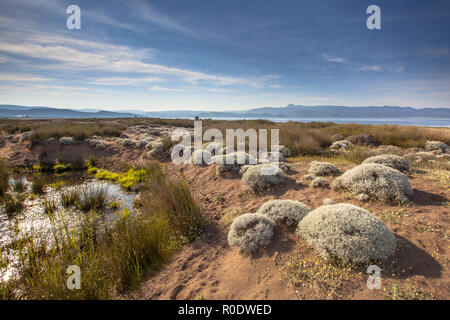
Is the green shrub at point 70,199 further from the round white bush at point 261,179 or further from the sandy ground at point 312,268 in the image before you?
the round white bush at point 261,179

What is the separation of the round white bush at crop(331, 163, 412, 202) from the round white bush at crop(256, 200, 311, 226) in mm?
1765

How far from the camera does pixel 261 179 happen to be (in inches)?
252

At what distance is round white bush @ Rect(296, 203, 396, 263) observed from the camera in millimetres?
2838

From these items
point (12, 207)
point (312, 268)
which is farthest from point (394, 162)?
point (12, 207)

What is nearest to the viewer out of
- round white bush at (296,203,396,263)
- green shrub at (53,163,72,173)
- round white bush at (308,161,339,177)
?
round white bush at (296,203,396,263)

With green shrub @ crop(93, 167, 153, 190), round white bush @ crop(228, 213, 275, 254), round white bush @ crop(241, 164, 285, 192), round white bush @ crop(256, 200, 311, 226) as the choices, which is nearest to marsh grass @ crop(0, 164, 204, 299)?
round white bush @ crop(228, 213, 275, 254)

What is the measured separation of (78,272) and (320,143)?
13.2 metres

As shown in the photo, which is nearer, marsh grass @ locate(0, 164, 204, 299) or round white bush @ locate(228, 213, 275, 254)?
marsh grass @ locate(0, 164, 204, 299)

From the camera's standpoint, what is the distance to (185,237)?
436 centimetres

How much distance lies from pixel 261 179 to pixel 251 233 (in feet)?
9.80

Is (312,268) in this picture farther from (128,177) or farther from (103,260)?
(128,177)

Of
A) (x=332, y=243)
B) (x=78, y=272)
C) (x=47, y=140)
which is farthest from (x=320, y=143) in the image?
(x=47, y=140)

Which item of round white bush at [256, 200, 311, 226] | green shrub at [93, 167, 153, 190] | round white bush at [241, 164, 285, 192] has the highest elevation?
round white bush at [241, 164, 285, 192]

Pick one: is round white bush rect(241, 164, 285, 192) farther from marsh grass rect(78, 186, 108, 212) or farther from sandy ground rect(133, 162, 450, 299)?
marsh grass rect(78, 186, 108, 212)
